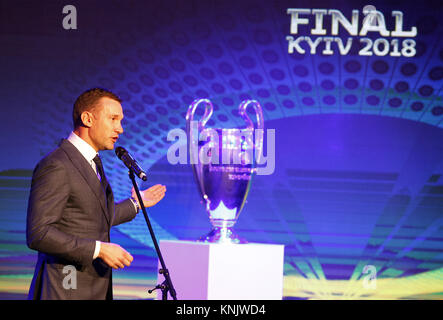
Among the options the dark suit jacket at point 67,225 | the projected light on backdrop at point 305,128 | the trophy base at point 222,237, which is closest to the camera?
the dark suit jacket at point 67,225

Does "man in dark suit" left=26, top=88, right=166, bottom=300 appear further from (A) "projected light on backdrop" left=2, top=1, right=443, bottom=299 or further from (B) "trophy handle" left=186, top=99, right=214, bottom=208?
(A) "projected light on backdrop" left=2, top=1, right=443, bottom=299

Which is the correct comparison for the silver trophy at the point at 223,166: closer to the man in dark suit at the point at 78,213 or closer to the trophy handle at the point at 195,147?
the trophy handle at the point at 195,147

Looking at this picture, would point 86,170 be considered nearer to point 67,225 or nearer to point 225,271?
point 67,225

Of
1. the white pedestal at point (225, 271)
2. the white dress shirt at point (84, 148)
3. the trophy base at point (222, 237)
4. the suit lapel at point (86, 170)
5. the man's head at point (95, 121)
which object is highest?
the man's head at point (95, 121)

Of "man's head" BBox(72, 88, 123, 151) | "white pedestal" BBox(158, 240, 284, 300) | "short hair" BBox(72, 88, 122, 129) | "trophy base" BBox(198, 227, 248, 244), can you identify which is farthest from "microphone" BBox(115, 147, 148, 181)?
"trophy base" BBox(198, 227, 248, 244)

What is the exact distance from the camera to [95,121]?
222cm

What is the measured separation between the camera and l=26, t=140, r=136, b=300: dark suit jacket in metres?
1.99

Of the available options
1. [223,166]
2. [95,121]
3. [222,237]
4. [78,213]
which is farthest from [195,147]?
[78,213]

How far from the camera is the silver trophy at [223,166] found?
8.27ft

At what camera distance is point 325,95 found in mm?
4031

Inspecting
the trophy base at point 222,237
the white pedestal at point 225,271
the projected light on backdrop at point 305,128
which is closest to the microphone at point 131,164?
the white pedestal at point 225,271

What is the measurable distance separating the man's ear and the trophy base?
711 millimetres

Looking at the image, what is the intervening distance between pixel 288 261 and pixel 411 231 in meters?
0.88

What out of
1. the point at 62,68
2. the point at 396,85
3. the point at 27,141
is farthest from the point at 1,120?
the point at 396,85
